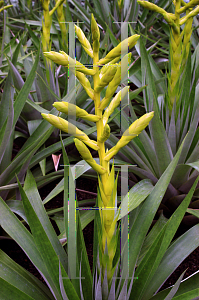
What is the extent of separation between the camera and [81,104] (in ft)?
4.34

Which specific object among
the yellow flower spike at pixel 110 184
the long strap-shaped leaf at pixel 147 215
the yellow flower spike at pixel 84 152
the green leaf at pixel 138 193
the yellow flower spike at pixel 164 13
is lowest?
the green leaf at pixel 138 193

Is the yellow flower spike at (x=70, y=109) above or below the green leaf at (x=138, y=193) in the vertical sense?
above

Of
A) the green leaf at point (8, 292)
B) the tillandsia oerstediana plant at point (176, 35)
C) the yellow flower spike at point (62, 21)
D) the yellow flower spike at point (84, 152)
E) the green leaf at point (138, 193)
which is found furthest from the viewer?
the yellow flower spike at point (62, 21)

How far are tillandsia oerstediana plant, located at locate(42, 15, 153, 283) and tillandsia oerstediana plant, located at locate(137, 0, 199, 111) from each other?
641 mm

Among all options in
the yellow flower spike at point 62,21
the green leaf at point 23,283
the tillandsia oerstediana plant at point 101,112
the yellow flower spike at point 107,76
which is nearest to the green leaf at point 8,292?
the green leaf at point 23,283

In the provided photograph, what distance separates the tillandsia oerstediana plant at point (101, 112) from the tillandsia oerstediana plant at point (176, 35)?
0.64 meters

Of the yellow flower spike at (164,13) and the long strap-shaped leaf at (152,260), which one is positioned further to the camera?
the yellow flower spike at (164,13)

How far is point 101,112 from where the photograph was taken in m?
0.40

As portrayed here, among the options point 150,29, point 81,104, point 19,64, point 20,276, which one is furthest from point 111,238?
point 150,29

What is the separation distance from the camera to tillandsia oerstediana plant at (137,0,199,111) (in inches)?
35.9

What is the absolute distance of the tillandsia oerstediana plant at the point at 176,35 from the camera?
2.99 feet

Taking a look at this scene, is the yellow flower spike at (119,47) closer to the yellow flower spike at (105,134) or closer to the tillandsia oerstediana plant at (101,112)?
the tillandsia oerstediana plant at (101,112)

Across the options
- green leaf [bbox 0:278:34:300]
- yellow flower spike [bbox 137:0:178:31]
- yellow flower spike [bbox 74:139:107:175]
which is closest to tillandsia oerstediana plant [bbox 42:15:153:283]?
yellow flower spike [bbox 74:139:107:175]

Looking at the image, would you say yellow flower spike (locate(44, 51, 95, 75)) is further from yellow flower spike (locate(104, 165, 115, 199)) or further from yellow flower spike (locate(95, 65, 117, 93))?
yellow flower spike (locate(104, 165, 115, 199))
